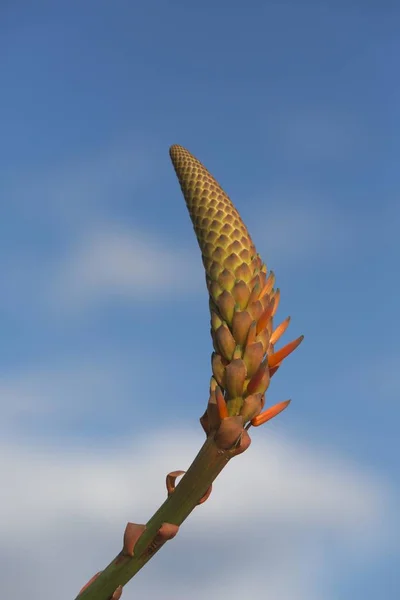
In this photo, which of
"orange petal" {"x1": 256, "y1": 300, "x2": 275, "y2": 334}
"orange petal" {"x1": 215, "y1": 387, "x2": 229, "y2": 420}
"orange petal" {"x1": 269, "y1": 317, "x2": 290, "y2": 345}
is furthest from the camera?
"orange petal" {"x1": 269, "y1": 317, "x2": 290, "y2": 345}

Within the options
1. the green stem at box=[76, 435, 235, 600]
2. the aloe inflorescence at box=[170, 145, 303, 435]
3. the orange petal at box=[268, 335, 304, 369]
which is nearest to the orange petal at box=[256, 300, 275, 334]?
the aloe inflorescence at box=[170, 145, 303, 435]

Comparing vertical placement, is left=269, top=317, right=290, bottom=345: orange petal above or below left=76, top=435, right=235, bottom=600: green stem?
above

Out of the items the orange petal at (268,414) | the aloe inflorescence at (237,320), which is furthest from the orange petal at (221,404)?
the orange petal at (268,414)

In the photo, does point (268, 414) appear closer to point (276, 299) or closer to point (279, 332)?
point (279, 332)

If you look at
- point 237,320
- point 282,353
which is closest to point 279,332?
point 282,353

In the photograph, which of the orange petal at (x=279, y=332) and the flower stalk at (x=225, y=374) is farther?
the orange petal at (x=279, y=332)

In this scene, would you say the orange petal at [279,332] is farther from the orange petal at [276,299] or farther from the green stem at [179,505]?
the green stem at [179,505]

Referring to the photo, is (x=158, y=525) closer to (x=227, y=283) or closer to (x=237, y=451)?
(x=237, y=451)

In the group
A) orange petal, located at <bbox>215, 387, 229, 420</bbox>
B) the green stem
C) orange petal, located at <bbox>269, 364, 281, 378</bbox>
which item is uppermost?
orange petal, located at <bbox>269, 364, 281, 378</bbox>

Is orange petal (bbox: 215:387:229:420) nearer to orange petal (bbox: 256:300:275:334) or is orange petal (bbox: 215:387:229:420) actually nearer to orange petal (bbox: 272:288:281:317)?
orange petal (bbox: 256:300:275:334)
